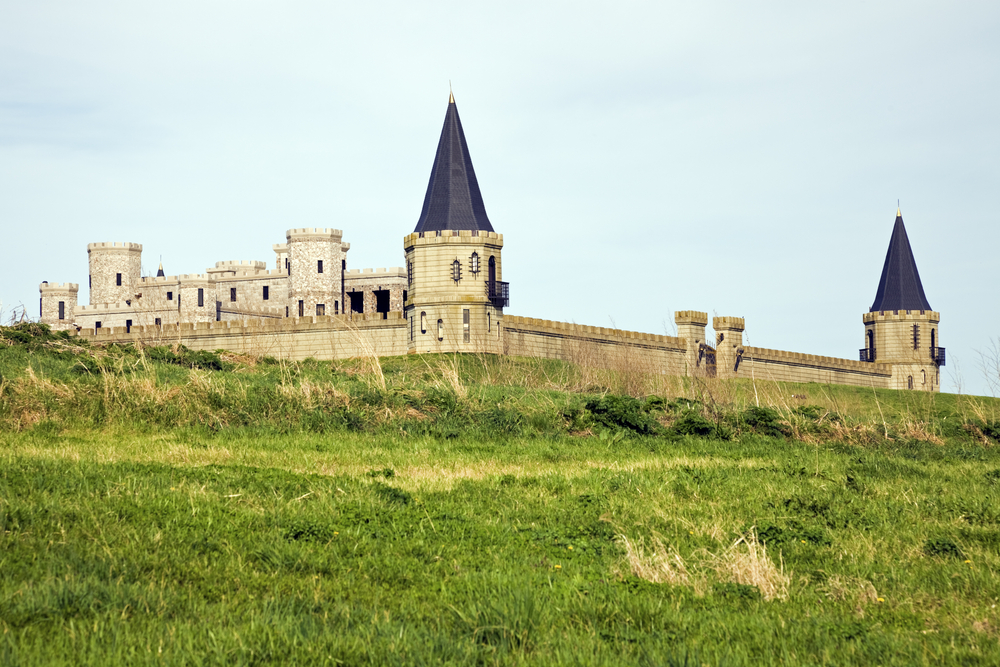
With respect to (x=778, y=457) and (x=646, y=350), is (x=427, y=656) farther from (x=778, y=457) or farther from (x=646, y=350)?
(x=646, y=350)

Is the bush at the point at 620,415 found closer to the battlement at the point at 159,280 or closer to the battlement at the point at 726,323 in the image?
the battlement at the point at 726,323

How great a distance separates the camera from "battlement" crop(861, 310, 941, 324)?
215 feet

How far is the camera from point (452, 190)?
47062 mm

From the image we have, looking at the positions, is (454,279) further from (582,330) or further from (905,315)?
(905,315)

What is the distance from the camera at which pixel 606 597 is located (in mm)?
7090

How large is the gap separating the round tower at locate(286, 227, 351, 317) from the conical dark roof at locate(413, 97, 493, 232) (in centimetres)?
2195

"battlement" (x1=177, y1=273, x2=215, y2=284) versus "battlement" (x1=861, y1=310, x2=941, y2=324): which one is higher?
"battlement" (x1=177, y1=273, x2=215, y2=284)

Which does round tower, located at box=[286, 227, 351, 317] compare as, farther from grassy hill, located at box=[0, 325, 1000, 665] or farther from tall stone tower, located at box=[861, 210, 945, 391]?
grassy hill, located at box=[0, 325, 1000, 665]

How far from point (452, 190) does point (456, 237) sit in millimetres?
2981

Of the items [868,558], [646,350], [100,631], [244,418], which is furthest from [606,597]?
[646,350]

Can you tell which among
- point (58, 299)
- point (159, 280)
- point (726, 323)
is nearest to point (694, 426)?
point (726, 323)

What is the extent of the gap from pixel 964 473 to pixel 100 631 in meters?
11.6

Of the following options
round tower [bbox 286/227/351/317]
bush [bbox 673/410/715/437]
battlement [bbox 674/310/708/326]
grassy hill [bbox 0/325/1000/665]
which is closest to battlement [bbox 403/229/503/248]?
battlement [bbox 674/310/708/326]

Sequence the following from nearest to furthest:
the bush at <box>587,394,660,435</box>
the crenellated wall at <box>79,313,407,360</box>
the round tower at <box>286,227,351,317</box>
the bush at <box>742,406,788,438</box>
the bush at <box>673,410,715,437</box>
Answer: the bush at <box>587,394,660,435</box>, the bush at <box>673,410,715,437</box>, the bush at <box>742,406,788,438</box>, the crenellated wall at <box>79,313,407,360</box>, the round tower at <box>286,227,351,317</box>
